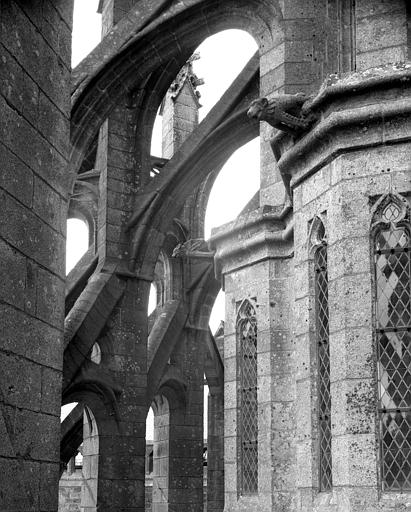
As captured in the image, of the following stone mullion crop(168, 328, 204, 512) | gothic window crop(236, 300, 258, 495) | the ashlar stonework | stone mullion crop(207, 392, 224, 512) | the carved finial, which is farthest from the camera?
stone mullion crop(207, 392, 224, 512)

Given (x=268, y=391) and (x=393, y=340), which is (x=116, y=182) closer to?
(x=268, y=391)

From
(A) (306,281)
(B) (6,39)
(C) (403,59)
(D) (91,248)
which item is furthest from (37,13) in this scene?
(D) (91,248)

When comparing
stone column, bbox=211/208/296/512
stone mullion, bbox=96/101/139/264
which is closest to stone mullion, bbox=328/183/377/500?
stone column, bbox=211/208/296/512

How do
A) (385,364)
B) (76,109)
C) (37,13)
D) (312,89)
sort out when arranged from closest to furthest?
(37,13)
(385,364)
(312,89)
(76,109)

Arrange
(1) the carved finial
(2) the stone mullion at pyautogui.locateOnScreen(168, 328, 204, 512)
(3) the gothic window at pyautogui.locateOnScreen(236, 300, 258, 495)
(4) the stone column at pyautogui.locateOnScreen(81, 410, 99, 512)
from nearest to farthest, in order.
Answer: (3) the gothic window at pyautogui.locateOnScreen(236, 300, 258, 495)
(4) the stone column at pyautogui.locateOnScreen(81, 410, 99, 512)
(2) the stone mullion at pyautogui.locateOnScreen(168, 328, 204, 512)
(1) the carved finial

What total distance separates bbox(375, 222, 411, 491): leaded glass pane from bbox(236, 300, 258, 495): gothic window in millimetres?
2675

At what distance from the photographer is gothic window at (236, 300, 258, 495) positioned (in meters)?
8.41

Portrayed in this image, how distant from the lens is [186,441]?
16312mm

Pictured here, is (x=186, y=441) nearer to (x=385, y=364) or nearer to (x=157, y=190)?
(x=157, y=190)

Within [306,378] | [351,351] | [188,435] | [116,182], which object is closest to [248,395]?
[306,378]

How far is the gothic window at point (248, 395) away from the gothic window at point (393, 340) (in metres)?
2.68

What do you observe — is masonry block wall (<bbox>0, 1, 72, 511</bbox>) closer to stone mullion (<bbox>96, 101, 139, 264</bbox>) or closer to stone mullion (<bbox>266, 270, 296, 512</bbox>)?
stone mullion (<bbox>266, 270, 296, 512</bbox>)

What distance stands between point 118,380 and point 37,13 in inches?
371

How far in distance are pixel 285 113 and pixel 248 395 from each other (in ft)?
9.75
